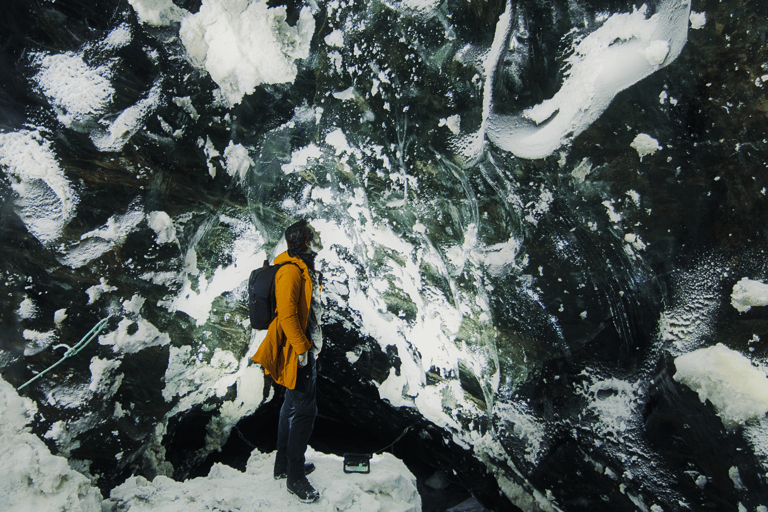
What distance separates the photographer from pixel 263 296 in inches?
70.2

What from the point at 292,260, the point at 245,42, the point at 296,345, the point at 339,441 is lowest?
the point at 339,441

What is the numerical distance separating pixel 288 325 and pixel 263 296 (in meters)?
0.18

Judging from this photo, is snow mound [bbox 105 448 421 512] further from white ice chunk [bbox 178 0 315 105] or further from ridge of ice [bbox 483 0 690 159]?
white ice chunk [bbox 178 0 315 105]

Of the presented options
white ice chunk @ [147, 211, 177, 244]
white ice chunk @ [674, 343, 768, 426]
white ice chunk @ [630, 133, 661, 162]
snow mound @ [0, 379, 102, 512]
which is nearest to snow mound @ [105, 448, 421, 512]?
snow mound @ [0, 379, 102, 512]

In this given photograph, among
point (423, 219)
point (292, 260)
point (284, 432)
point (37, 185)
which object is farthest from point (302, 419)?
point (37, 185)

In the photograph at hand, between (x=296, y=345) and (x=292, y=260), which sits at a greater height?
(x=292, y=260)

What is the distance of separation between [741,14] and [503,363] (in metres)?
1.53

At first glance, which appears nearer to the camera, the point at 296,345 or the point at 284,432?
the point at 296,345

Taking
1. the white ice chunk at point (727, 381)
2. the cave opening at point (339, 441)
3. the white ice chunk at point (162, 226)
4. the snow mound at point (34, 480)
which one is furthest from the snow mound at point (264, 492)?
the white ice chunk at point (727, 381)

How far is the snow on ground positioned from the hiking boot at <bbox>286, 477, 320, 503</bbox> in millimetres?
24

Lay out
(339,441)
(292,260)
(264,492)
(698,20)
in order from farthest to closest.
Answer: (339,441) → (264,492) → (292,260) → (698,20)

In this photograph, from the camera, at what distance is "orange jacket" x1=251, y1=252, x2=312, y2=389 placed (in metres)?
1.69

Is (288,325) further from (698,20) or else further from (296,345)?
(698,20)

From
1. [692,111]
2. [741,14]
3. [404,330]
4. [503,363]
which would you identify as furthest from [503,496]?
[741,14]
